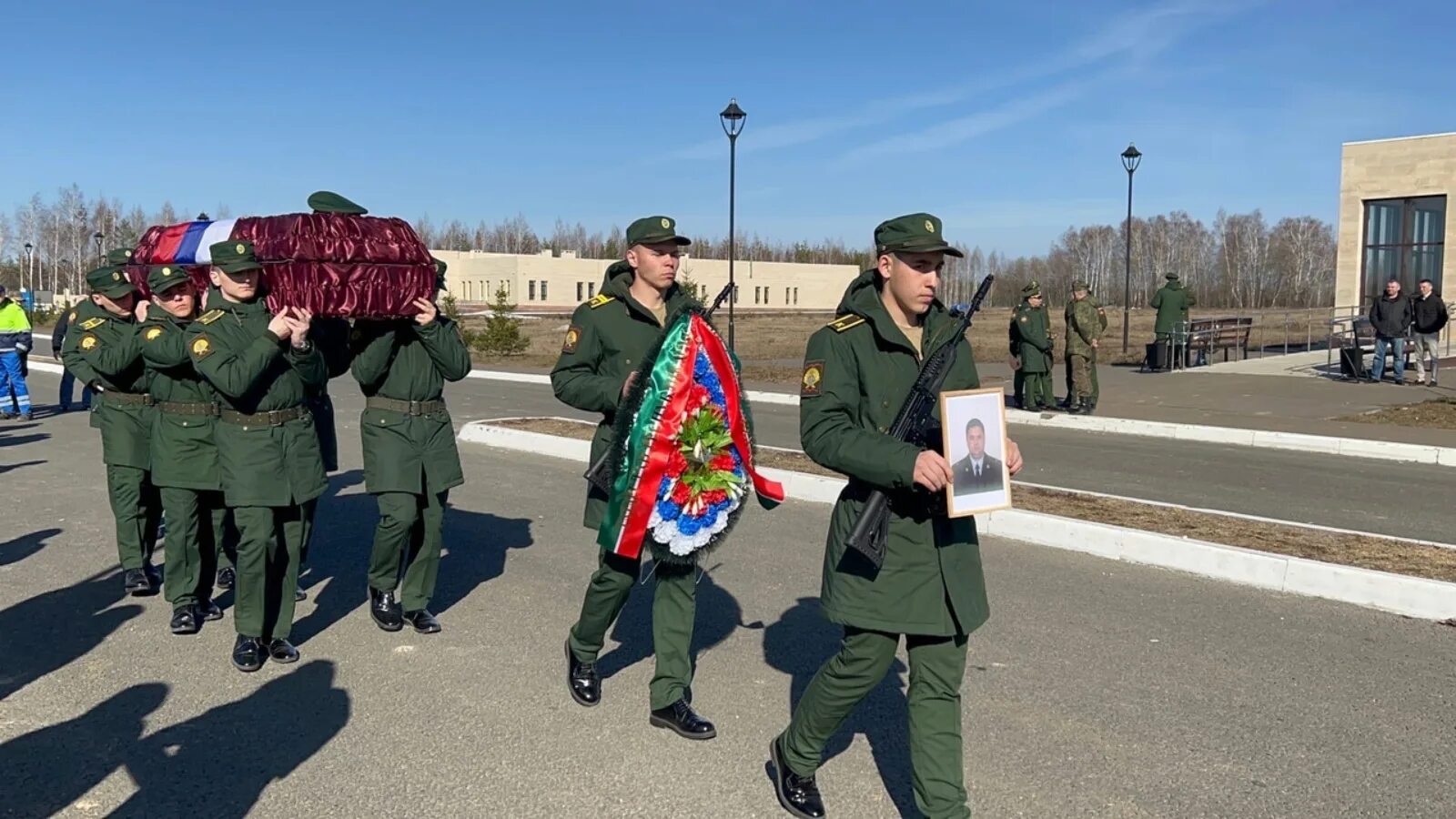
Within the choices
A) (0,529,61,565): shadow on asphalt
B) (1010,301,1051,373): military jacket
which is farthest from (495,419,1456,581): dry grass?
(0,529,61,565): shadow on asphalt

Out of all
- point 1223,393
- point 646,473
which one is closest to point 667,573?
point 646,473

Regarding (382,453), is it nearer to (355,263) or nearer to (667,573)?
(355,263)

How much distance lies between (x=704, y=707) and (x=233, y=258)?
2913 mm

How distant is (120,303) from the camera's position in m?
6.98

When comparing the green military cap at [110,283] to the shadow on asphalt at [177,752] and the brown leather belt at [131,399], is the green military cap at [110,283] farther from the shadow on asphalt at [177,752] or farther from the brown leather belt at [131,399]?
the shadow on asphalt at [177,752]

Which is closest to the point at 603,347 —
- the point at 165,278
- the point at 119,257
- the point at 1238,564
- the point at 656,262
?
the point at 656,262

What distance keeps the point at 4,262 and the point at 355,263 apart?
4661 inches

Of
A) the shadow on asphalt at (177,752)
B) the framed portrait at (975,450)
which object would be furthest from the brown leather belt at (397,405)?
the framed portrait at (975,450)

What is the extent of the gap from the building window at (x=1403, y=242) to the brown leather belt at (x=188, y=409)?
1112 inches

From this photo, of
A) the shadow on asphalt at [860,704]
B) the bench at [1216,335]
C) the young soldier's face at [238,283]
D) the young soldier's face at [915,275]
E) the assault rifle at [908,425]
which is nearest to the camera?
the assault rifle at [908,425]

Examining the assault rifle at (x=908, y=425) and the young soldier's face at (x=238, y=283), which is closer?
the assault rifle at (x=908, y=425)

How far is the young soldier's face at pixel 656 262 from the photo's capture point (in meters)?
4.89

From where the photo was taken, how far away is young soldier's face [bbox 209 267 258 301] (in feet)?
17.4

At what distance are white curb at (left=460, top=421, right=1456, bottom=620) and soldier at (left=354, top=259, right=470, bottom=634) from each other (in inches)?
131
